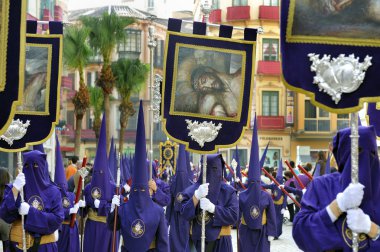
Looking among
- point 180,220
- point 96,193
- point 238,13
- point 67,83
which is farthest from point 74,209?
point 67,83

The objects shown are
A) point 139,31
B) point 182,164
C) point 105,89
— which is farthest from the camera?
point 139,31

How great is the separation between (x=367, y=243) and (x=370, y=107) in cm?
307

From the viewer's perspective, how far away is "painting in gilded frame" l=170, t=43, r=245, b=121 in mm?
10328

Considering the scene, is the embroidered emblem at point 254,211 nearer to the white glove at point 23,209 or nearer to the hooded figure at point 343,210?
the white glove at point 23,209

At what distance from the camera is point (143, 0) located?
239 ft

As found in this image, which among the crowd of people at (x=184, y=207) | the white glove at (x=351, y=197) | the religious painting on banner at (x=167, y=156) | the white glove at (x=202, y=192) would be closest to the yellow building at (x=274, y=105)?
the religious painting on banner at (x=167, y=156)

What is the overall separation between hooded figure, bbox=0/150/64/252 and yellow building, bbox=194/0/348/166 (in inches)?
1433

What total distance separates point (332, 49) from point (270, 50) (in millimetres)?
40965

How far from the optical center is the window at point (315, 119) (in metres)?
46.8

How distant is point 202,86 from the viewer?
34.5ft

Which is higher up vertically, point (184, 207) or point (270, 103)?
point (184, 207)

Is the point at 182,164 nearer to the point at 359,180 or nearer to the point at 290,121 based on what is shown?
the point at 359,180

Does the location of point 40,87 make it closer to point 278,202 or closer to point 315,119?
point 278,202

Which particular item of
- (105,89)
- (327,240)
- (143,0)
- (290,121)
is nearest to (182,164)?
(327,240)
